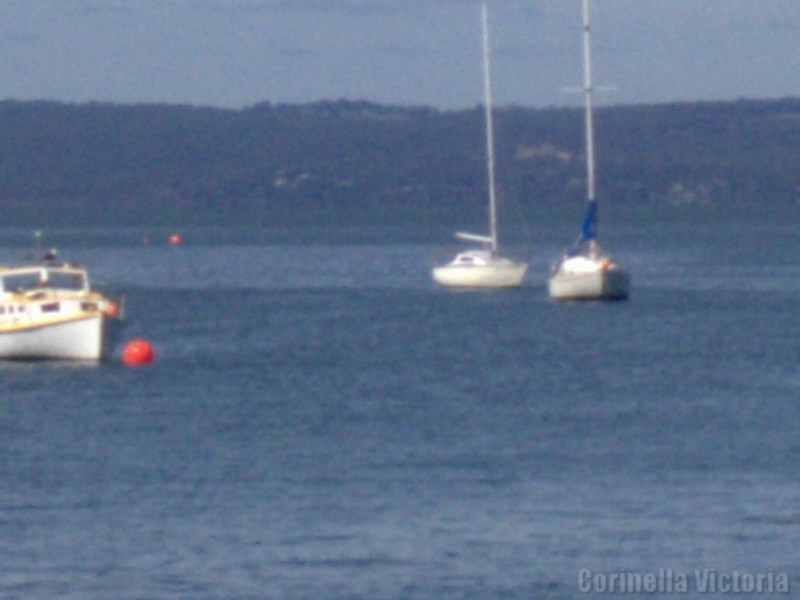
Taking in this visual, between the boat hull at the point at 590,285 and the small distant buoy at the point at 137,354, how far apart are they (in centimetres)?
1932

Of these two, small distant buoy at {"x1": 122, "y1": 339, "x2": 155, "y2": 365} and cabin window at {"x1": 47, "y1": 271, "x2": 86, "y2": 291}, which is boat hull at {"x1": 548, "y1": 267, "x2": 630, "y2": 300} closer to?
small distant buoy at {"x1": 122, "y1": 339, "x2": 155, "y2": 365}

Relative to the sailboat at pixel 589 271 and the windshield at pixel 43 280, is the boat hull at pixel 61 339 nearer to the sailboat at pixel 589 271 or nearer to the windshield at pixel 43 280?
the windshield at pixel 43 280

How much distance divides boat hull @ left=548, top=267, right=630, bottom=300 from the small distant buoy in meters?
19.3

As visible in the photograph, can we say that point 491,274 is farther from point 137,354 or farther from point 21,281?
point 21,281

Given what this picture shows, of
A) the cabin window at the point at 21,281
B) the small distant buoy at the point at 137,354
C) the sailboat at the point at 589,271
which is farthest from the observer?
the sailboat at the point at 589,271

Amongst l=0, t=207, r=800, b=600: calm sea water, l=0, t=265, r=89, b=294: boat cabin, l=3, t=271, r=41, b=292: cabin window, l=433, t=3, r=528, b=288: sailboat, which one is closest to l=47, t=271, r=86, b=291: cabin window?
l=0, t=265, r=89, b=294: boat cabin

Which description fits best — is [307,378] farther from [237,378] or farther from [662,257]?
[662,257]

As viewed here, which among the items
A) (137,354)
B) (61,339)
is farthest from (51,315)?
(137,354)

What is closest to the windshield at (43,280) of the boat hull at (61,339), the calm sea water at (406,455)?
the boat hull at (61,339)

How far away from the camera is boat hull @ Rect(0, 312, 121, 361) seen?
1594 inches

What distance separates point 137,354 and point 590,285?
20246 millimetres

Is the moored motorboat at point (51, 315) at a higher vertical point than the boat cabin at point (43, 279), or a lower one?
lower

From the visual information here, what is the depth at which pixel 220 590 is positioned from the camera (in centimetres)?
2030

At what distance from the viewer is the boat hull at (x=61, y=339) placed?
133ft
